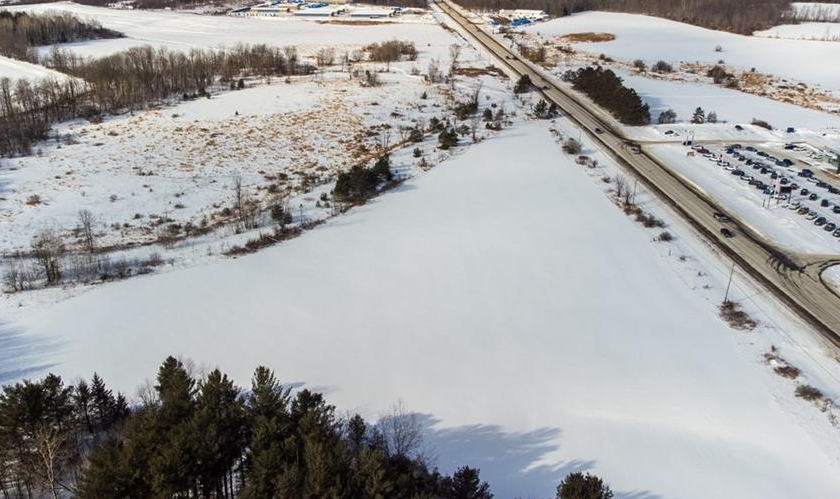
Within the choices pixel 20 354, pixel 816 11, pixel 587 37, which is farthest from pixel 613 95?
pixel 816 11

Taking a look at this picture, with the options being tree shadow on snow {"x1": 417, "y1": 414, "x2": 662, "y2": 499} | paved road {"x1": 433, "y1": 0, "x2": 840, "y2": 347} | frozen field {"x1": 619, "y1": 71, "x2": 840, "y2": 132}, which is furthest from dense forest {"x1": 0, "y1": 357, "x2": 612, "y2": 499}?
frozen field {"x1": 619, "y1": 71, "x2": 840, "y2": 132}

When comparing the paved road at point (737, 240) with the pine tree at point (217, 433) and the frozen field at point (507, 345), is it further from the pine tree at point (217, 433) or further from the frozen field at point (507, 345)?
the pine tree at point (217, 433)

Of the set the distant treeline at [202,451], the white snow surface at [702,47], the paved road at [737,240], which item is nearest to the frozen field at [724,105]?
the paved road at [737,240]

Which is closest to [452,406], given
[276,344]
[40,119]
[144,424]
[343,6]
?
[276,344]

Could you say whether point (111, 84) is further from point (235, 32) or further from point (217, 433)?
point (217, 433)

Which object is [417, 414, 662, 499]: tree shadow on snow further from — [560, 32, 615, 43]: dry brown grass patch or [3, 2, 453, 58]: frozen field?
[560, 32, 615, 43]: dry brown grass patch

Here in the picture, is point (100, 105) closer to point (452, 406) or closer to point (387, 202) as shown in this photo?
point (387, 202)
